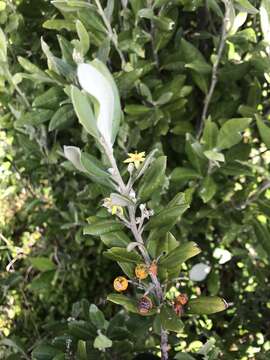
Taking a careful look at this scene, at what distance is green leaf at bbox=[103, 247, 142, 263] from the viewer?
0.83 m

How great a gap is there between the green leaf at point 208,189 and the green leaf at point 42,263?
1.72ft

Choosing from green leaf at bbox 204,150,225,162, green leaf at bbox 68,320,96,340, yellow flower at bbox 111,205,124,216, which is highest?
yellow flower at bbox 111,205,124,216

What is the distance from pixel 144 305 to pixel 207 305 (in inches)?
4.5

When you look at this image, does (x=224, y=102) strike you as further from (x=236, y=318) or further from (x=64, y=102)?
(x=236, y=318)

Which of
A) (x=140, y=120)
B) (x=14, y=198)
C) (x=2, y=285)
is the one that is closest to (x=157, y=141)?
(x=140, y=120)

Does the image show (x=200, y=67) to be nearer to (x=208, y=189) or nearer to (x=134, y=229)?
(x=208, y=189)

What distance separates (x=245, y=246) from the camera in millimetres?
1500

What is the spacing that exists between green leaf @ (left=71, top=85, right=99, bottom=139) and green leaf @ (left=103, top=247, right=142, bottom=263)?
0.22 m

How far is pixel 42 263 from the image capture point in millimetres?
1498

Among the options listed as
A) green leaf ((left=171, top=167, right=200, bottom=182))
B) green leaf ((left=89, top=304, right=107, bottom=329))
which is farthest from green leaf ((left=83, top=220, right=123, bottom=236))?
green leaf ((left=171, top=167, right=200, bottom=182))

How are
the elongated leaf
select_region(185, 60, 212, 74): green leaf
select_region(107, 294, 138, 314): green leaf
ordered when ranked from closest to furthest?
the elongated leaf → select_region(107, 294, 138, 314): green leaf → select_region(185, 60, 212, 74): green leaf

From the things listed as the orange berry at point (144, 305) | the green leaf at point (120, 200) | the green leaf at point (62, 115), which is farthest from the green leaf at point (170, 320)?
the green leaf at point (62, 115)

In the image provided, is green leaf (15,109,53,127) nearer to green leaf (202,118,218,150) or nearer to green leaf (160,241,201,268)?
green leaf (202,118,218,150)

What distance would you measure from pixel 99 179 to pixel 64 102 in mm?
333
